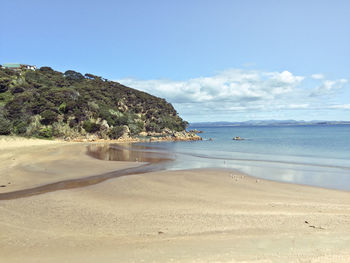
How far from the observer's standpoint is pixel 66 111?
5241 centimetres

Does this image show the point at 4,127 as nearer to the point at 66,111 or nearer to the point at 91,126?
the point at 66,111

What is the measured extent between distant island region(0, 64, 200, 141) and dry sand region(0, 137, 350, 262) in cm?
3664

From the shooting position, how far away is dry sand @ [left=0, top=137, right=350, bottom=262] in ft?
18.5

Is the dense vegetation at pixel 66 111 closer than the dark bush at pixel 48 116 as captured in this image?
Yes

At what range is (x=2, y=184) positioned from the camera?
13.0 metres

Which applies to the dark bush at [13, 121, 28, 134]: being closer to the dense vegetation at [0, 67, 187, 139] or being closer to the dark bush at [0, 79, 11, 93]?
the dense vegetation at [0, 67, 187, 139]

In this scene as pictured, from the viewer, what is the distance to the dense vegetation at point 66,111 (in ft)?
149

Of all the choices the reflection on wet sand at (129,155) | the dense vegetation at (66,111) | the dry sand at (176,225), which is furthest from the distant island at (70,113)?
the dry sand at (176,225)

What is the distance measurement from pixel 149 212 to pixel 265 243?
158 inches

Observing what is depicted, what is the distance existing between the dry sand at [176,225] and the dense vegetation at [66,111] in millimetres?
36582

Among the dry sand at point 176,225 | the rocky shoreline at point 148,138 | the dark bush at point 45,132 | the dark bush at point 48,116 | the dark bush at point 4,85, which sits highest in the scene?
the dark bush at point 4,85

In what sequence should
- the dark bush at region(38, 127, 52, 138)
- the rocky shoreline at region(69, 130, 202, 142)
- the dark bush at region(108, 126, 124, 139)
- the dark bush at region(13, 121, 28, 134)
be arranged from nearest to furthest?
the dark bush at region(13, 121, 28, 134), the dark bush at region(38, 127, 52, 138), the rocky shoreline at region(69, 130, 202, 142), the dark bush at region(108, 126, 124, 139)

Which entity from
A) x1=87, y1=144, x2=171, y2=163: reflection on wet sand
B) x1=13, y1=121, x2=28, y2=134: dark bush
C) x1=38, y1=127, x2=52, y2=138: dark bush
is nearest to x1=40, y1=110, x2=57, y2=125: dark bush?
x1=38, y1=127, x2=52, y2=138: dark bush

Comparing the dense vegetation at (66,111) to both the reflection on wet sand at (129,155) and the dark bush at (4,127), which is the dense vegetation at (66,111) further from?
the reflection on wet sand at (129,155)
